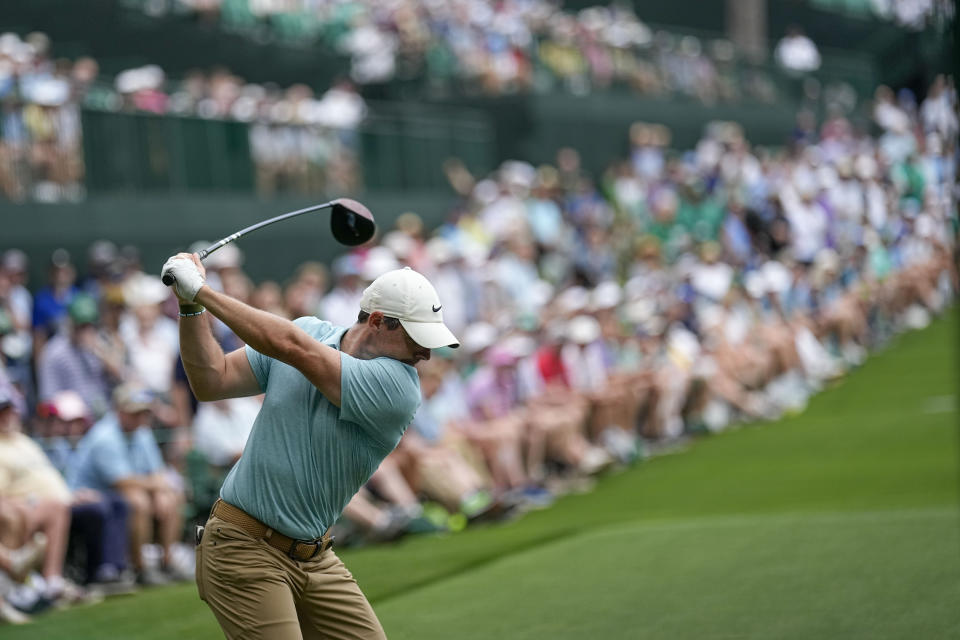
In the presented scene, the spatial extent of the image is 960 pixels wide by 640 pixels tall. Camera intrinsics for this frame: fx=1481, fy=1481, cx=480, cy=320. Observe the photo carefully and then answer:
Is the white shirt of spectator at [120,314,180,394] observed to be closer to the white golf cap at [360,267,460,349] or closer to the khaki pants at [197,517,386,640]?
the khaki pants at [197,517,386,640]

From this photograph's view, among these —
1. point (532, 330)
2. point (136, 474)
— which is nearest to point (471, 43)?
point (532, 330)

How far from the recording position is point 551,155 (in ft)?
85.8

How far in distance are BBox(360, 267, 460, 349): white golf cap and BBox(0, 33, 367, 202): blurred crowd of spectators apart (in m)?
10.7

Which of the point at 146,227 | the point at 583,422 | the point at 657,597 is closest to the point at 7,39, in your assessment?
the point at 146,227

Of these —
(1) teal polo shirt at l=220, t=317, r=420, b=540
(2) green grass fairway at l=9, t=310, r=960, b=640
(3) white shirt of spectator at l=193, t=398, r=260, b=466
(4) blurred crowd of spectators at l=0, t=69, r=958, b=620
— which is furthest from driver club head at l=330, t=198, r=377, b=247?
(3) white shirt of spectator at l=193, t=398, r=260, b=466

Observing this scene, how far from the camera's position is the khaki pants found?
207 inches

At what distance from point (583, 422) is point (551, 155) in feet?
37.3

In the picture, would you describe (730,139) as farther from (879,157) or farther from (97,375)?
(97,375)

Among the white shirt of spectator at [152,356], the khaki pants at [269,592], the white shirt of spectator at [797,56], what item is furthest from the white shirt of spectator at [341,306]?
the white shirt of spectator at [797,56]

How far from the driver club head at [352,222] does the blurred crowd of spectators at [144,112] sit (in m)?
9.97

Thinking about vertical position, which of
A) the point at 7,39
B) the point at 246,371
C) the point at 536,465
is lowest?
the point at 536,465

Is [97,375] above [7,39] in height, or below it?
below

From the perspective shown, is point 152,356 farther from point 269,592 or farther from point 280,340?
point 280,340

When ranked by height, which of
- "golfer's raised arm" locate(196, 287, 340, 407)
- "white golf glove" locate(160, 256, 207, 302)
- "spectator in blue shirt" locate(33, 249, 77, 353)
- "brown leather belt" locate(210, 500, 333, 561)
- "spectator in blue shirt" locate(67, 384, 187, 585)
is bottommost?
"spectator in blue shirt" locate(67, 384, 187, 585)
